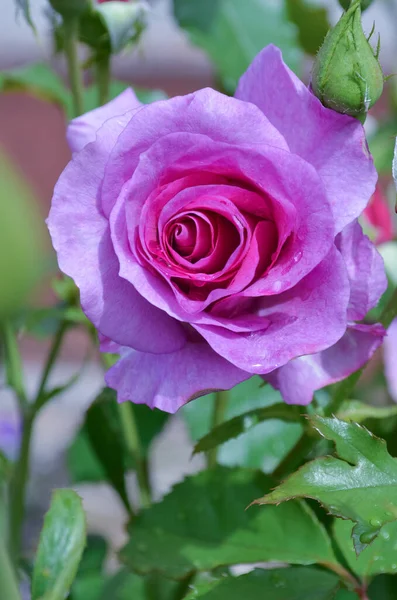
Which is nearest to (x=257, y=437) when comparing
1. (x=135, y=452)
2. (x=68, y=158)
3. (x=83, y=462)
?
(x=135, y=452)

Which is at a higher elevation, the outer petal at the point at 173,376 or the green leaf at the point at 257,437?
the outer petal at the point at 173,376

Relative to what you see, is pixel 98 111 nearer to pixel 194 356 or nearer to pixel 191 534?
pixel 194 356

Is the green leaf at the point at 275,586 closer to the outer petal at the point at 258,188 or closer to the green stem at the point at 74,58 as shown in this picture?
the outer petal at the point at 258,188

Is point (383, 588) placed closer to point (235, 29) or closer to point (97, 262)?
point (97, 262)

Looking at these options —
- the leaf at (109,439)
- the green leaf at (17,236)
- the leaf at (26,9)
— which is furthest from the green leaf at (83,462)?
the green leaf at (17,236)

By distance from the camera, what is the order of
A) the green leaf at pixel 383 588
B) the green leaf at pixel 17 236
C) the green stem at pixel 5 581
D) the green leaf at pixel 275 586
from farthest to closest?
the green leaf at pixel 383 588, the green leaf at pixel 275 586, the green stem at pixel 5 581, the green leaf at pixel 17 236

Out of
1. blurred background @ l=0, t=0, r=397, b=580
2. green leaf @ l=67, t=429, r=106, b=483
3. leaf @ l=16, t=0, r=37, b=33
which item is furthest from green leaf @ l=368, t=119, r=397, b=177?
green leaf @ l=67, t=429, r=106, b=483

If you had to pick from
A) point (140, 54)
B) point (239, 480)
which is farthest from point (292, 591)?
point (140, 54)
